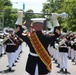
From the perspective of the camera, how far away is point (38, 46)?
7723mm

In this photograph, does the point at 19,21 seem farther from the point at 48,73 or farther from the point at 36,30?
the point at 48,73

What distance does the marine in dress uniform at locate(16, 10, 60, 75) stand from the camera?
24.9 feet

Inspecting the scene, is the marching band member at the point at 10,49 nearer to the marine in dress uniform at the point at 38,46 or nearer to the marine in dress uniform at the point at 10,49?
the marine in dress uniform at the point at 10,49

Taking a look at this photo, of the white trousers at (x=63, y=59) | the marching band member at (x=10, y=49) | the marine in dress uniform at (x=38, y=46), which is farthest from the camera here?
the white trousers at (x=63, y=59)

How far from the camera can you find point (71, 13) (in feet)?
140

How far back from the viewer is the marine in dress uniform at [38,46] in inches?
299

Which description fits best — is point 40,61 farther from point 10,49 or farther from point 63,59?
point 63,59

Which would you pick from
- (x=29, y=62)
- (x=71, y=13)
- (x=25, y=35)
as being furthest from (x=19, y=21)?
(x=71, y=13)

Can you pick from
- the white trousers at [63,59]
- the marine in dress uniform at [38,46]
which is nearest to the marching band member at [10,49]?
the white trousers at [63,59]

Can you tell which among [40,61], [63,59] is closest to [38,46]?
[40,61]

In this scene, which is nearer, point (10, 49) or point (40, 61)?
point (40, 61)

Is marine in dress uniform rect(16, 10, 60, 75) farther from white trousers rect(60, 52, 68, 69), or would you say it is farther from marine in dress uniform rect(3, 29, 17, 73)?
white trousers rect(60, 52, 68, 69)

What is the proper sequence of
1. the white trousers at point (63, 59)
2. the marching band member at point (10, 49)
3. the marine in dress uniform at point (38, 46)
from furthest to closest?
the white trousers at point (63, 59), the marching band member at point (10, 49), the marine in dress uniform at point (38, 46)

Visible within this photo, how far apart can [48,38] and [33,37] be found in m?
0.32
